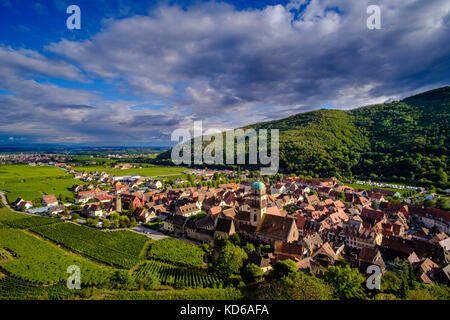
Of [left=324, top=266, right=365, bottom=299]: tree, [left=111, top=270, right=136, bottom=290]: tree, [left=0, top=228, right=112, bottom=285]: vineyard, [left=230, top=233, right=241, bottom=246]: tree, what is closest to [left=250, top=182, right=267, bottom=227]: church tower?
[left=230, top=233, right=241, bottom=246]: tree

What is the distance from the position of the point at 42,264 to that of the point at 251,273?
29.2 metres

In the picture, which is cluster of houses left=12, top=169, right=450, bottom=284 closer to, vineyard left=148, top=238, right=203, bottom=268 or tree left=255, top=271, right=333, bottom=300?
vineyard left=148, top=238, right=203, bottom=268

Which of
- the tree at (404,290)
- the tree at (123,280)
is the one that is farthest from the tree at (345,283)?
the tree at (123,280)

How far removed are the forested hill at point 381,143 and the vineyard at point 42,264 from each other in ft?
329

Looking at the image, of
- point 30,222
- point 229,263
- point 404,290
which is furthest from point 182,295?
point 30,222

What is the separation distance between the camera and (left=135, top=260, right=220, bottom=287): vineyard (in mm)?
27045

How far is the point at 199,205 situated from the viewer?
56938mm

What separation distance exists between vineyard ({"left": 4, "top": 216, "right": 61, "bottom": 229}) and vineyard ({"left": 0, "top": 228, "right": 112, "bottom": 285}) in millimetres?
7165

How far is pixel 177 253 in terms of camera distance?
113ft

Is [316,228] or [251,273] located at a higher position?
[316,228]

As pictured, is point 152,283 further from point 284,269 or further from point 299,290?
point 299,290

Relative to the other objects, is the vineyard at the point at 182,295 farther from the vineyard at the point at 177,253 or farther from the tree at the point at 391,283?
the tree at the point at 391,283
